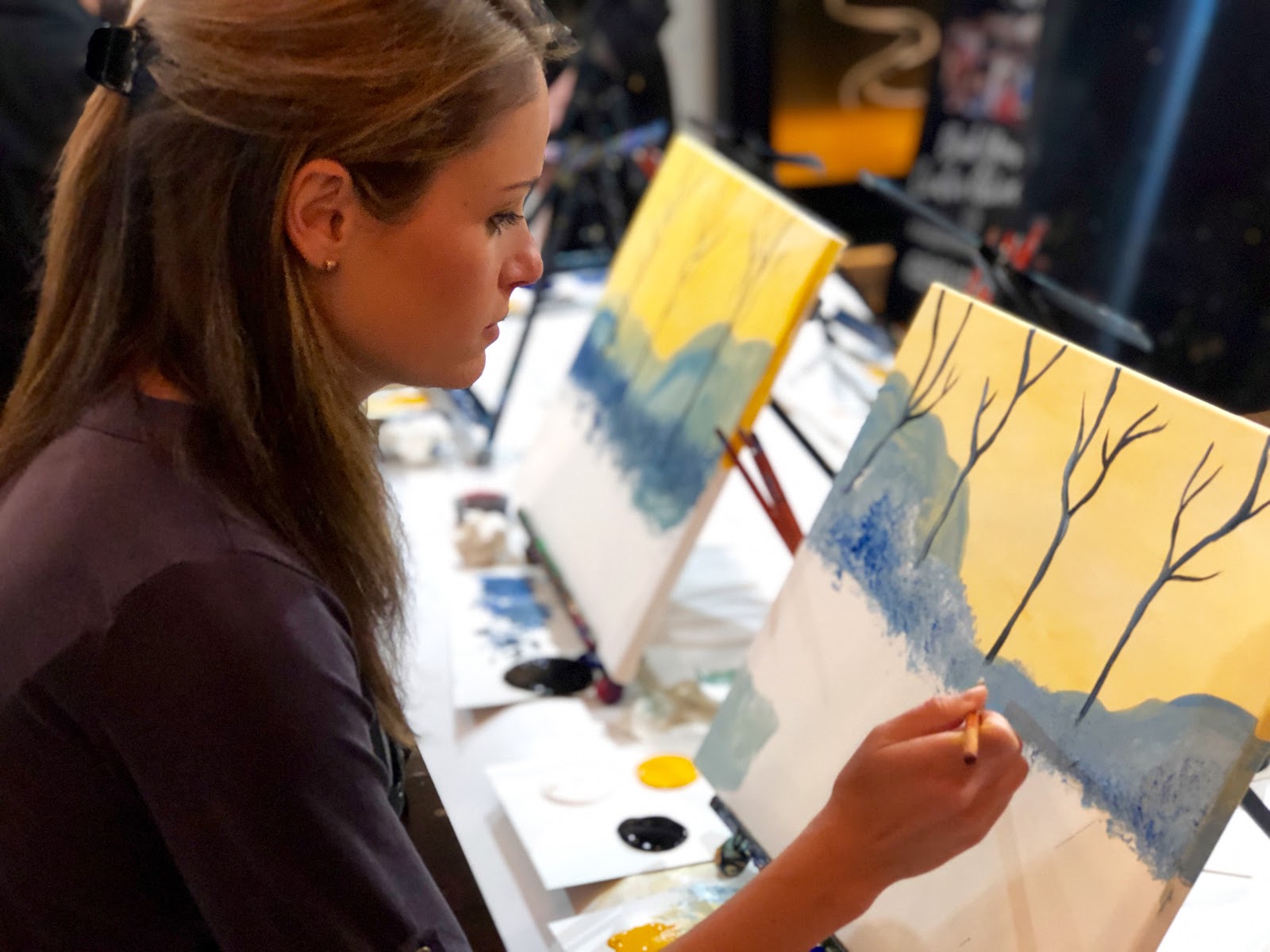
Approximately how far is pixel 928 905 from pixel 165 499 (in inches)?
19.8

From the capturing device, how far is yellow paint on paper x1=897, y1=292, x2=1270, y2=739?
601mm

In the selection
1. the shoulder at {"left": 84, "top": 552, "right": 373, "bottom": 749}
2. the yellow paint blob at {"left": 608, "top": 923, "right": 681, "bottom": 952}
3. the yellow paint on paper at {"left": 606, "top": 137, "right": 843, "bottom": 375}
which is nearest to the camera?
the shoulder at {"left": 84, "top": 552, "right": 373, "bottom": 749}

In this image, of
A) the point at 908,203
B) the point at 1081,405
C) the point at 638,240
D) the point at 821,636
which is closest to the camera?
the point at 1081,405

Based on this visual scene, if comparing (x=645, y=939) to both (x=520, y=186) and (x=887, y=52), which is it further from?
(x=887, y=52)

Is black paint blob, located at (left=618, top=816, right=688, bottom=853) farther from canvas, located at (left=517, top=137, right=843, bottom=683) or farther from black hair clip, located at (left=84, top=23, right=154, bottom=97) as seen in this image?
black hair clip, located at (left=84, top=23, right=154, bottom=97)

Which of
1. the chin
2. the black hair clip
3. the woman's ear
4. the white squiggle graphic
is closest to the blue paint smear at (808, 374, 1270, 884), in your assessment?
the chin

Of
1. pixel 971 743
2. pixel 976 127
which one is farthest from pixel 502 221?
pixel 976 127

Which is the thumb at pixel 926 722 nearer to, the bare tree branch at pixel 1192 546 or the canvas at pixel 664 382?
the bare tree branch at pixel 1192 546

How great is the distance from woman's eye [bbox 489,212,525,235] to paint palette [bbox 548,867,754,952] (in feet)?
1.59

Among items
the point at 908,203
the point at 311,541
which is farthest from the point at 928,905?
the point at 908,203

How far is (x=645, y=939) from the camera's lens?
819 mm

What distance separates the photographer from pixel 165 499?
60cm

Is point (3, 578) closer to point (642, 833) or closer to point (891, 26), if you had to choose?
point (642, 833)

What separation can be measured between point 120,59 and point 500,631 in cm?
75
